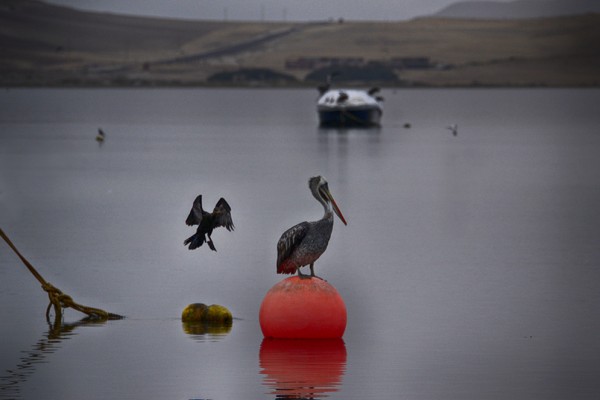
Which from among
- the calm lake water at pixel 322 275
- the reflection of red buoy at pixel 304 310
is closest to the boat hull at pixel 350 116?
the calm lake water at pixel 322 275

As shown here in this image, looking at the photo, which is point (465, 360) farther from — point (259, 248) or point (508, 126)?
point (508, 126)

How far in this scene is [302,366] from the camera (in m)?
17.0

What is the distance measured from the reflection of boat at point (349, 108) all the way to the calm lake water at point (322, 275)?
25914mm

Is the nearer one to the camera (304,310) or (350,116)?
(304,310)

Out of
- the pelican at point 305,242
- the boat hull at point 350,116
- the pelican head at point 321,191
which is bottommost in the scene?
the boat hull at point 350,116

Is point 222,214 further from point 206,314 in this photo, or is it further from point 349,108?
point 349,108

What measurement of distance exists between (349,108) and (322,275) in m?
61.6

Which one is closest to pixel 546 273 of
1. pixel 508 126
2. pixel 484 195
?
pixel 484 195

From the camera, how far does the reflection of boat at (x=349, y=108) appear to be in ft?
277

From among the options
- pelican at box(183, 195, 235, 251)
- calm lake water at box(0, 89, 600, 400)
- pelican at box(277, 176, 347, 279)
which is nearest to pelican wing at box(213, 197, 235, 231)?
pelican at box(183, 195, 235, 251)

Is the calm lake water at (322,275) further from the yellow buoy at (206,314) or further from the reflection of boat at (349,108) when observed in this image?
the reflection of boat at (349,108)

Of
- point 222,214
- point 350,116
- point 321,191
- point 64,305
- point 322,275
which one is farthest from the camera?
point 350,116

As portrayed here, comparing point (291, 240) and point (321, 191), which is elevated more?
point (321, 191)

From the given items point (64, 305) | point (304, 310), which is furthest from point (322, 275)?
point (304, 310)
